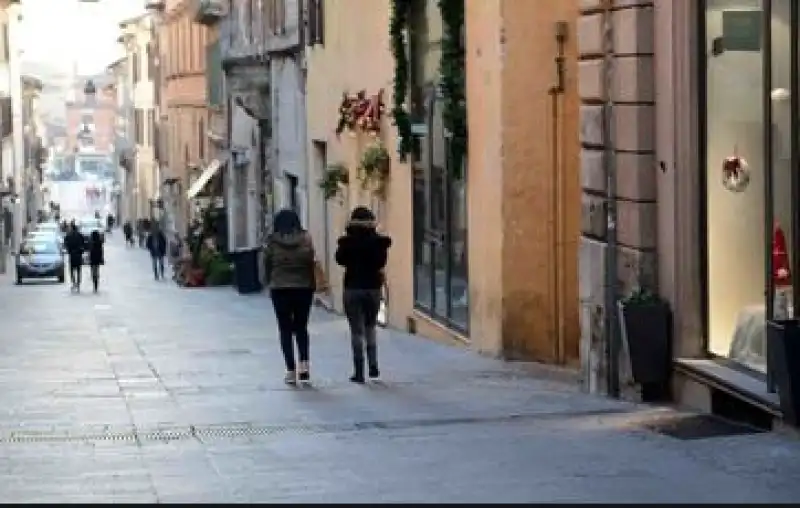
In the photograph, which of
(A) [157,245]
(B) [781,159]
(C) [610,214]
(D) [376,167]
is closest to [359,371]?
(C) [610,214]

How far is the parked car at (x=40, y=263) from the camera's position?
179 ft

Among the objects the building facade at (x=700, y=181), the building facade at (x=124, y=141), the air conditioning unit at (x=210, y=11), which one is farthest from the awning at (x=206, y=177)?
the building facade at (x=124, y=141)

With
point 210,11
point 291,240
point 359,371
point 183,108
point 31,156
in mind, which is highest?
point 210,11

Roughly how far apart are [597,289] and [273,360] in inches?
227

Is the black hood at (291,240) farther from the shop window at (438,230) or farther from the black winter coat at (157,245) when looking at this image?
the black winter coat at (157,245)

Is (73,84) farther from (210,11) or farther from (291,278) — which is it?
(291,278)

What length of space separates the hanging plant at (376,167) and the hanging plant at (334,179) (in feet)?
10.2

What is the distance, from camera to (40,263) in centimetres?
5475

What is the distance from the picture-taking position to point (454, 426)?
40.1 ft

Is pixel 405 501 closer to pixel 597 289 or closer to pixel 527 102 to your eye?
pixel 597 289

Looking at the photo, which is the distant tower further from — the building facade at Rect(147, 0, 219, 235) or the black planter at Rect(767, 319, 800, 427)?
the black planter at Rect(767, 319, 800, 427)

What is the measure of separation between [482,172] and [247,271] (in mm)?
22415

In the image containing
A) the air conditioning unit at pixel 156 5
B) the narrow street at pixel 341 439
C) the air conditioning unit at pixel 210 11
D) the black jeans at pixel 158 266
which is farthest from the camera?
the air conditioning unit at pixel 156 5

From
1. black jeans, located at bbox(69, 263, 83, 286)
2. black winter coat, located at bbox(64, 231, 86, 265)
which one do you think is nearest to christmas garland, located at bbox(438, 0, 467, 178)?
black winter coat, located at bbox(64, 231, 86, 265)
